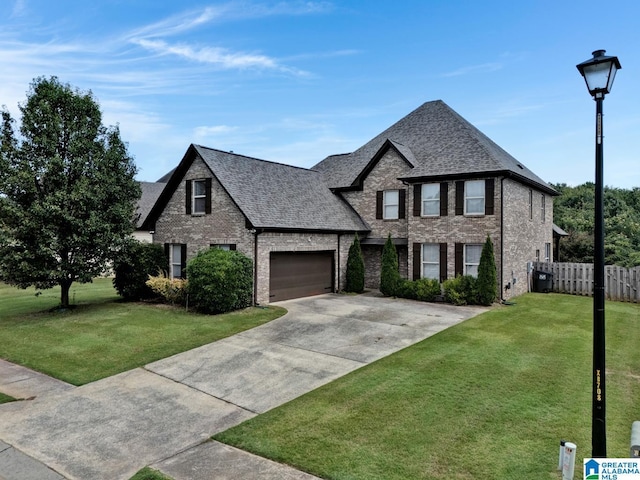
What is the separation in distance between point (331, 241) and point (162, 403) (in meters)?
13.7

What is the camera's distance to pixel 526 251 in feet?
67.9

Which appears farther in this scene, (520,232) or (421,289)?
(520,232)

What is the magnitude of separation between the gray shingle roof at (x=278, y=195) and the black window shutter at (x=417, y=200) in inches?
126

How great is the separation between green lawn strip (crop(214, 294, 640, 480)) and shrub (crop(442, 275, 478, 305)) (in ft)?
21.0

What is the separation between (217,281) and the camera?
1500cm

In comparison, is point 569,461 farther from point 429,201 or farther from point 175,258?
point 175,258

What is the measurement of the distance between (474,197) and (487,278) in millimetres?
3842

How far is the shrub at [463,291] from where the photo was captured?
17.2 metres

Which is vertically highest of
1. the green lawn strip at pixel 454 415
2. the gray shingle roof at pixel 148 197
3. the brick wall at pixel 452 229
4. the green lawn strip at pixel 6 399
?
the gray shingle roof at pixel 148 197

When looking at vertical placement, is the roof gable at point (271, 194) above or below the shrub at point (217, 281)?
above

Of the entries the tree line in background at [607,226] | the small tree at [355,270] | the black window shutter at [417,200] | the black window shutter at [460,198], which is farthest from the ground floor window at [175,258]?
the tree line in background at [607,226]

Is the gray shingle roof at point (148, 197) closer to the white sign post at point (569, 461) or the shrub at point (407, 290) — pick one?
the shrub at point (407, 290)

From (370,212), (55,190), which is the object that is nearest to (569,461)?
(55,190)

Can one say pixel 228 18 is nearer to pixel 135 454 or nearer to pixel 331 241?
pixel 331 241
